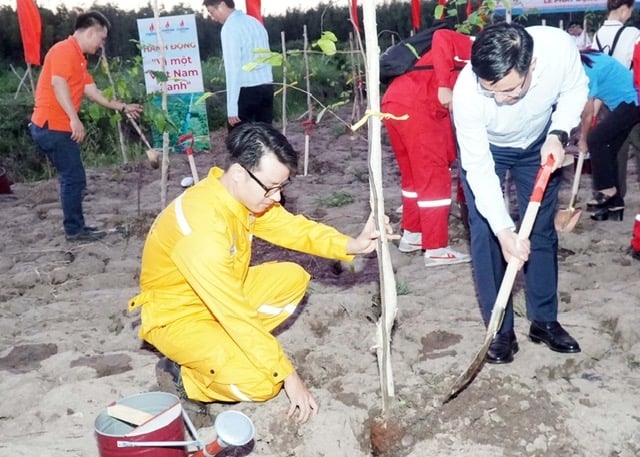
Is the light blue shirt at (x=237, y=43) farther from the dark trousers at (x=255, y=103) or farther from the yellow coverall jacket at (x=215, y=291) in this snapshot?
the yellow coverall jacket at (x=215, y=291)

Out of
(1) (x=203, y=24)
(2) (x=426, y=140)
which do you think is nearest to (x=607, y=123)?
(2) (x=426, y=140)

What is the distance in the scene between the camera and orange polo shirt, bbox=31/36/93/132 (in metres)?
5.10

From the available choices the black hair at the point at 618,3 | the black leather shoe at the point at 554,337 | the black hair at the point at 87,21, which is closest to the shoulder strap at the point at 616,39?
the black hair at the point at 618,3

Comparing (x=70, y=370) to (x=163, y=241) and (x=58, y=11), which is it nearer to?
(x=163, y=241)

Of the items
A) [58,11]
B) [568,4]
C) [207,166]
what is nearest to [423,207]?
[207,166]

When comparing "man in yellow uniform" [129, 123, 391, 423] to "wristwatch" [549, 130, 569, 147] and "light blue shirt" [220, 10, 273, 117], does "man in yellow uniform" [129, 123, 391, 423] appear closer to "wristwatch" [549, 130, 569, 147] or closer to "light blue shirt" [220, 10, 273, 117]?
"wristwatch" [549, 130, 569, 147]

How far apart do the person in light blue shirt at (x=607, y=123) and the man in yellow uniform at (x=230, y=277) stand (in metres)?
2.76

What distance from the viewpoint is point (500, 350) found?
2979 millimetres

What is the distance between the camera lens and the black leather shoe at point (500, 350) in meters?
2.97

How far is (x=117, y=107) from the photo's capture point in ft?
17.0

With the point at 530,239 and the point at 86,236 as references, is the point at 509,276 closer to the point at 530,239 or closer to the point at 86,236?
the point at 530,239

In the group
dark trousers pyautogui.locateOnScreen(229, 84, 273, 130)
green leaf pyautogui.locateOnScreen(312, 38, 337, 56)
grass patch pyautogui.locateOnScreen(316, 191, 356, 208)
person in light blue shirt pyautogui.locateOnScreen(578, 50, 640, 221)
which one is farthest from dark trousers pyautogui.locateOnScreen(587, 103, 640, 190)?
green leaf pyautogui.locateOnScreen(312, 38, 337, 56)

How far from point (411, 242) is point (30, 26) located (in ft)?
17.2

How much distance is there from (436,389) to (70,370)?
5.43 ft
